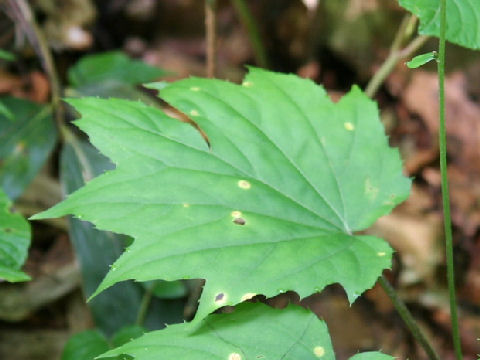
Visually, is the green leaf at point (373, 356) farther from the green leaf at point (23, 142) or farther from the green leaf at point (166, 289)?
the green leaf at point (23, 142)

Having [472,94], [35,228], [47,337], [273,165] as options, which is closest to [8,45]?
[35,228]

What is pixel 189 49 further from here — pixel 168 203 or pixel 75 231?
pixel 168 203

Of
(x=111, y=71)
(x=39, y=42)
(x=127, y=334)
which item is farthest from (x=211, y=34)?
(x=127, y=334)

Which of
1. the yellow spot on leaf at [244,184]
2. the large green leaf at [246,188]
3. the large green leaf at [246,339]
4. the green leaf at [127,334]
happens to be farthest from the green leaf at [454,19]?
the green leaf at [127,334]

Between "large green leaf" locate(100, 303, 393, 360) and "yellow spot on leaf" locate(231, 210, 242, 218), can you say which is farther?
"yellow spot on leaf" locate(231, 210, 242, 218)

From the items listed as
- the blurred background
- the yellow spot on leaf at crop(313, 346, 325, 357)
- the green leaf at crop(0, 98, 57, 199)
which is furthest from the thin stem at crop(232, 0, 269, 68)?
the yellow spot on leaf at crop(313, 346, 325, 357)

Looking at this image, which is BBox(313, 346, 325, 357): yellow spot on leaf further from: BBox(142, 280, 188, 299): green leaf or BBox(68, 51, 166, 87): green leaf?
BBox(68, 51, 166, 87): green leaf
